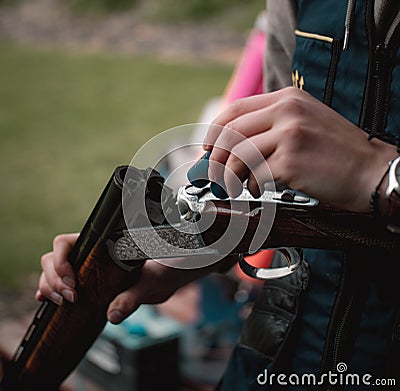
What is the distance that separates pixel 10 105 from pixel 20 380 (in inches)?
262

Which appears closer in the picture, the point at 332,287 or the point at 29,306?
the point at 332,287

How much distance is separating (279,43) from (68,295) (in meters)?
0.53

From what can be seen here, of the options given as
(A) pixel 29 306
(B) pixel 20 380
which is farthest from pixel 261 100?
(A) pixel 29 306

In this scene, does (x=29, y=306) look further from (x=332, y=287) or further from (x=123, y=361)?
(x=332, y=287)

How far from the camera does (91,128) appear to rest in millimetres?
6930

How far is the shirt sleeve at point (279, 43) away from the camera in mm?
1092

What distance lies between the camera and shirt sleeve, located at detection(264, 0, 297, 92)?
109 centimetres

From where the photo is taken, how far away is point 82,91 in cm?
796

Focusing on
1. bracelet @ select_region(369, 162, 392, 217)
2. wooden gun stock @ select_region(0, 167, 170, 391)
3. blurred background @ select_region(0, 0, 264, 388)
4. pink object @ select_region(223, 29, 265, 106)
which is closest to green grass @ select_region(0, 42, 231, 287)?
blurred background @ select_region(0, 0, 264, 388)

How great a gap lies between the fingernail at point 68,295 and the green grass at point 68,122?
9.88 ft

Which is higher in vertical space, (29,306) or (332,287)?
(332,287)

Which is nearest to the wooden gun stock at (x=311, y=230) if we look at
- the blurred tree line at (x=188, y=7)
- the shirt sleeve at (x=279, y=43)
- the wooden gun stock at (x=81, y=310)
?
the wooden gun stock at (x=81, y=310)

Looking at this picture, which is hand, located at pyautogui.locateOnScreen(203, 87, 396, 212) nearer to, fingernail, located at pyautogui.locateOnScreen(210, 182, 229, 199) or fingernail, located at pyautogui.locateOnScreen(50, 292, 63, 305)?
fingernail, located at pyautogui.locateOnScreen(210, 182, 229, 199)

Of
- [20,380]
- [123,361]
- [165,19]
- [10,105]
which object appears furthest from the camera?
[165,19]
